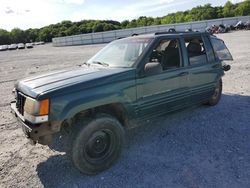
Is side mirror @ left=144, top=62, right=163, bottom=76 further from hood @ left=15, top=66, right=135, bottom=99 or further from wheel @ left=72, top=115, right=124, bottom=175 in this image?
wheel @ left=72, top=115, right=124, bottom=175

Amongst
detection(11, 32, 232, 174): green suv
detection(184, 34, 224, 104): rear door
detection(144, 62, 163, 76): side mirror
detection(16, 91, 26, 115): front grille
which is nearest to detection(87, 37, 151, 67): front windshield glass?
detection(11, 32, 232, 174): green suv

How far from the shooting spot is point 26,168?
13.7ft

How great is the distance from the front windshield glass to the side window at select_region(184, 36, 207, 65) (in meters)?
1.02

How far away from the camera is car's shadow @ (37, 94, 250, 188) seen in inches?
143

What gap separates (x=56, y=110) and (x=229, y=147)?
269 cm

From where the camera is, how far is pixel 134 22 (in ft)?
247

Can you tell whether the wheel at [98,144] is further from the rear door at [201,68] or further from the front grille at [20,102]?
the rear door at [201,68]

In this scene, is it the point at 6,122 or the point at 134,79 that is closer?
the point at 134,79

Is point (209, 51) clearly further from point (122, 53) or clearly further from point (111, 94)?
point (111, 94)

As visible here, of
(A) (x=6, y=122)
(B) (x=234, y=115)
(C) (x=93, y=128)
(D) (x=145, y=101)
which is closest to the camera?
(C) (x=93, y=128)

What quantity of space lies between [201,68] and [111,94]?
234 cm

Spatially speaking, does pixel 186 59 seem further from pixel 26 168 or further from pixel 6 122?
pixel 6 122

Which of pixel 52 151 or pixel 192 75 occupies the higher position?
pixel 192 75

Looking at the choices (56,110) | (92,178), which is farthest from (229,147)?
(56,110)
